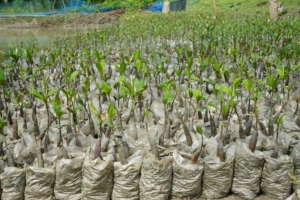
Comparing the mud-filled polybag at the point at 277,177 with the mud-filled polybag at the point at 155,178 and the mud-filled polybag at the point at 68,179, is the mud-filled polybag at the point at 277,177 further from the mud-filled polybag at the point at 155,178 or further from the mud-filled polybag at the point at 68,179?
the mud-filled polybag at the point at 68,179

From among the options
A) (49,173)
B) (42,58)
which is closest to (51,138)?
(49,173)

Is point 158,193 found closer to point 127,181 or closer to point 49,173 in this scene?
point 127,181

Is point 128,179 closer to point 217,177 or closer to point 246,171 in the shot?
point 217,177

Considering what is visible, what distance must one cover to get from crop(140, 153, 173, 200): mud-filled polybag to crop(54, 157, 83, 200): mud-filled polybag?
1.47 ft

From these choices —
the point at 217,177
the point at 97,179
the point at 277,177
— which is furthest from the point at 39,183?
the point at 277,177

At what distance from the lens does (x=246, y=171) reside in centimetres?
205

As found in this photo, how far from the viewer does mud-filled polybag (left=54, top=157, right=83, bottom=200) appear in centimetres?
198

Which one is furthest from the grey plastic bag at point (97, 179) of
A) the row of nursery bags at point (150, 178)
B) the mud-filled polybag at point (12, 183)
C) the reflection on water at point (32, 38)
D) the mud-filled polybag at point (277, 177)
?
the reflection on water at point (32, 38)

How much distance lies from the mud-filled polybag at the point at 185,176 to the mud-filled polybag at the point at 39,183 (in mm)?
846

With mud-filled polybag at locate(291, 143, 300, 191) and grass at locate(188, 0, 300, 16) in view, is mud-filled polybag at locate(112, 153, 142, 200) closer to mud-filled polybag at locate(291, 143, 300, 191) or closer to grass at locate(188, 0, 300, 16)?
mud-filled polybag at locate(291, 143, 300, 191)

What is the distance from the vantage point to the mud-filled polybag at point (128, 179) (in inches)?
78.2

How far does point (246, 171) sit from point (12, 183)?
1.61 m

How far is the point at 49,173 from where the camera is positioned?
1971 mm

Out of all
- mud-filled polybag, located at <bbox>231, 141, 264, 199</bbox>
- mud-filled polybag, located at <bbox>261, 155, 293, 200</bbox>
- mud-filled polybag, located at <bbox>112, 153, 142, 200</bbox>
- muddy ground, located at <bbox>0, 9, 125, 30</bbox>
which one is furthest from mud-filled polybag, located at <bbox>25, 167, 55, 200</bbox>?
muddy ground, located at <bbox>0, 9, 125, 30</bbox>
